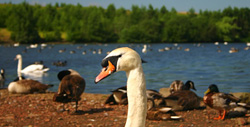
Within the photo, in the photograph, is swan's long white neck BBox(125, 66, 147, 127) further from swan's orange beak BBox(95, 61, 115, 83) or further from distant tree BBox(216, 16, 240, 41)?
distant tree BBox(216, 16, 240, 41)

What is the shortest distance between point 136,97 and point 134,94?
0.13ft

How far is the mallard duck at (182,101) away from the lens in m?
9.77

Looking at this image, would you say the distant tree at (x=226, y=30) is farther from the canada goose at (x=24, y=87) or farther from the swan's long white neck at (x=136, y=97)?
the swan's long white neck at (x=136, y=97)

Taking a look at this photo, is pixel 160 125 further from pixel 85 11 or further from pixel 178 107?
pixel 85 11

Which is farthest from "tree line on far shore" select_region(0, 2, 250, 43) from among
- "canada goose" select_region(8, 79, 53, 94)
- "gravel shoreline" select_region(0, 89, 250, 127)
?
"gravel shoreline" select_region(0, 89, 250, 127)

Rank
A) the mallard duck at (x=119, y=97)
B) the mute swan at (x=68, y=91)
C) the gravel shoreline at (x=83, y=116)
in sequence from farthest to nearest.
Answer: the mallard duck at (x=119, y=97)
the mute swan at (x=68, y=91)
the gravel shoreline at (x=83, y=116)

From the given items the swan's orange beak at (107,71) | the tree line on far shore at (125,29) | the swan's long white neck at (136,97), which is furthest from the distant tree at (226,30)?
the swan's orange beak at (107,71)

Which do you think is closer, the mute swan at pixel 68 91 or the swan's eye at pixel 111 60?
the swan's eye at pixel 111 60

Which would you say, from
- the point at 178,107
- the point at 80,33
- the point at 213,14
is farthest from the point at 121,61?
the point at 213,14

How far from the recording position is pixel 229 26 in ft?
412

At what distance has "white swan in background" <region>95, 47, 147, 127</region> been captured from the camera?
11.1 ft

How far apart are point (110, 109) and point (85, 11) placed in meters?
154

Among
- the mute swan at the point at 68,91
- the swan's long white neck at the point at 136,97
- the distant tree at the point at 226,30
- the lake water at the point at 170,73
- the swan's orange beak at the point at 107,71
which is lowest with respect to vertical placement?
the lake water at the point at 170,73

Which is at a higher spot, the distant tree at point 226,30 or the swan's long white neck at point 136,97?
the distant tree at point 226,30
